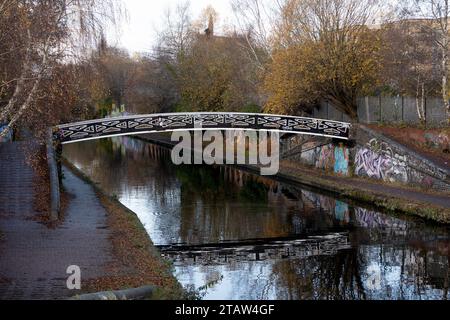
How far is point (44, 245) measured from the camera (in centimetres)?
1538

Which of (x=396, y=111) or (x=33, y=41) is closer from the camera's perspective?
(x=33, y=41)

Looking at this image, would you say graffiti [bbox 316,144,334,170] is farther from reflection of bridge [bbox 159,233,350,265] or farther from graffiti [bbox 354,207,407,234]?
reflection of bridge [bbox 159,233,350,265]

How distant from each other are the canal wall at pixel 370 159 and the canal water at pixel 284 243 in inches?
112

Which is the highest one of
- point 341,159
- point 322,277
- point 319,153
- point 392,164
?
point 319,153

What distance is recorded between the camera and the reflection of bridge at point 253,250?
17.2 metres

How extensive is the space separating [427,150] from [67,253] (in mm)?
19562

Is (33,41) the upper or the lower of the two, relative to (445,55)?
lower

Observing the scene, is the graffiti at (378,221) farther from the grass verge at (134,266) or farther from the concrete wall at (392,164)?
the grass verge at (134,266)

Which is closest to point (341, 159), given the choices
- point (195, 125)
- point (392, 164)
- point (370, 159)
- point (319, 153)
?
point (319, 153)

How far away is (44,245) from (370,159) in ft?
62.4

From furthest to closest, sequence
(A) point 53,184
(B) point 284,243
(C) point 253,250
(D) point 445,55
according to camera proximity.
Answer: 1. (D) point 445,55
2. (A) point 53,184
3. (B) point 284,243
4. (C) point 253,250

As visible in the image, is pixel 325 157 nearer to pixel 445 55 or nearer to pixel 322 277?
pixel 445 55

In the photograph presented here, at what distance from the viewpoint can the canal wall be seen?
25.6 metres
